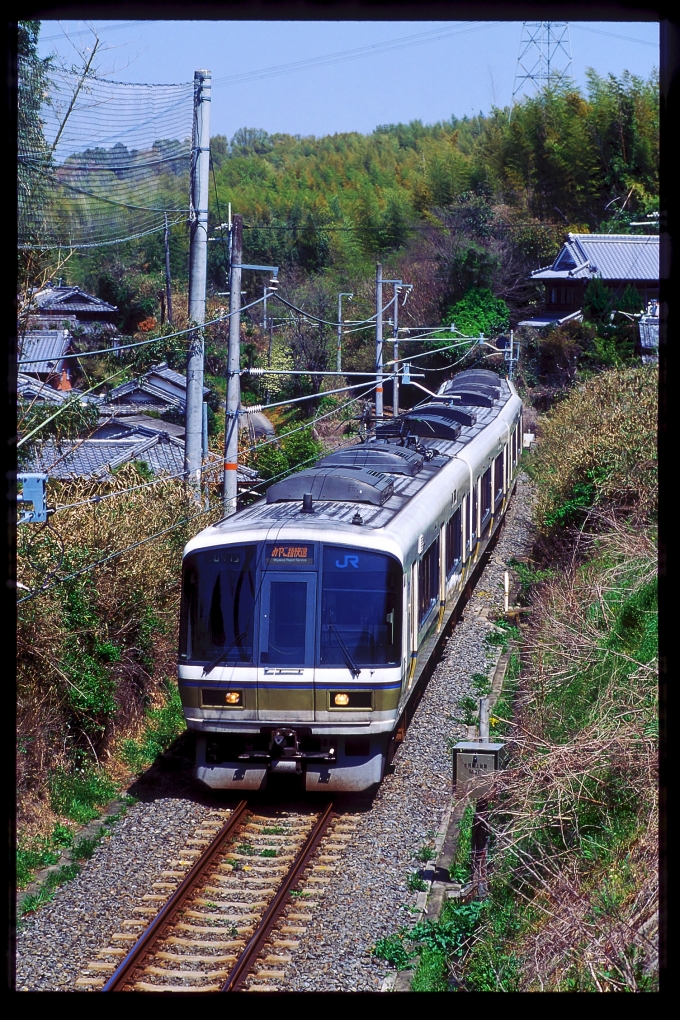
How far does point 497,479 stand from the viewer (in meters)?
16.2

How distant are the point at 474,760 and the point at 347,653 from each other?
1.30 meters

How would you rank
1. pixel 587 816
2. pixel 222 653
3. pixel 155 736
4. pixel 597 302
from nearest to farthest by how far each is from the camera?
1. pixel 587 816
2. pixel 222 653
3. pixel 155 736
4. pixel 597 302

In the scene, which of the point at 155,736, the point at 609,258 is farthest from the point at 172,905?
the point at 609,258

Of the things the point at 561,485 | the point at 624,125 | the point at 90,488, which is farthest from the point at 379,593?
the point at 624,125

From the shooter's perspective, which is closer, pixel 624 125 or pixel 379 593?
pixel 379 593

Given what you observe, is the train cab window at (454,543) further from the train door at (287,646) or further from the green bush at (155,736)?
the train door at (287,646)

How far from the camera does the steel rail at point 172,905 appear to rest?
5329 mm

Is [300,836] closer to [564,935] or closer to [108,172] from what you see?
[564,935]

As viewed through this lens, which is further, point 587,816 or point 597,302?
point 597,302

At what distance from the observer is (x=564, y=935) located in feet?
15.5

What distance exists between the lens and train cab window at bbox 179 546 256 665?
25.0 ft

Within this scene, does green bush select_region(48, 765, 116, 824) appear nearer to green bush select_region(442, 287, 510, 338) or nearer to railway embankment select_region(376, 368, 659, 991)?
railway embankment select_region(376, 368, 659, 991)

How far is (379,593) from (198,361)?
4909 mm

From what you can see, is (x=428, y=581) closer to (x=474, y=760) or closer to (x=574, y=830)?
(x=474, y=760)
